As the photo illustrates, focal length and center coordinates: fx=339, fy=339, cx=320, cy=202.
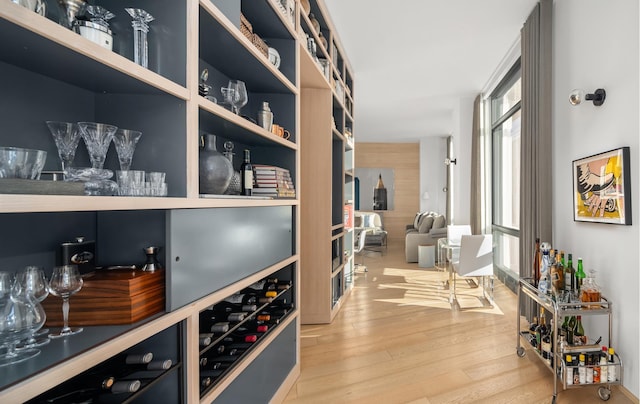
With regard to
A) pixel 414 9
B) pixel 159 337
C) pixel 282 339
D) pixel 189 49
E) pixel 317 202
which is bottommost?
pixel 282 339

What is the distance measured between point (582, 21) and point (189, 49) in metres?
2.85

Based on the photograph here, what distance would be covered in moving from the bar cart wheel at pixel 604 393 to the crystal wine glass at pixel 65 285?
2.78 m

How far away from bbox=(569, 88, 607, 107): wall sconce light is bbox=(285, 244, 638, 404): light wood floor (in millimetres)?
1877

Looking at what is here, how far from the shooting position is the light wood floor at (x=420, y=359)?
7.03 feet

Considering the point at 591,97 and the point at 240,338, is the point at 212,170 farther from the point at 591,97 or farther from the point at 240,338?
the point at 591,97

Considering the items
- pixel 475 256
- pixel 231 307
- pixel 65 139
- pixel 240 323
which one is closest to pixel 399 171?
pixel 475 256

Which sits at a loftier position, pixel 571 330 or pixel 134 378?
pixel 134 378

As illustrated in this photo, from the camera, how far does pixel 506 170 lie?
504 cm

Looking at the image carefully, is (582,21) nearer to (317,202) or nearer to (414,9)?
(414,9)

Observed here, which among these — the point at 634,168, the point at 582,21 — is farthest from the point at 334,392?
the point at 582,21

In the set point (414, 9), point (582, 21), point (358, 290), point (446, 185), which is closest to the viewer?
point (582, 21)

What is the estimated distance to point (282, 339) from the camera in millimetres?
2117

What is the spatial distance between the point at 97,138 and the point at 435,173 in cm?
925

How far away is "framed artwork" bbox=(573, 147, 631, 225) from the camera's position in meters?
2.03
